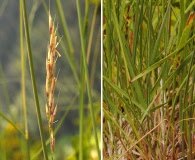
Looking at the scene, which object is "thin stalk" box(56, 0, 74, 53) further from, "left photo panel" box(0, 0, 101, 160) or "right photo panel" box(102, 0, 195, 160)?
"right photo panel" box(102, 0, 195, 160)

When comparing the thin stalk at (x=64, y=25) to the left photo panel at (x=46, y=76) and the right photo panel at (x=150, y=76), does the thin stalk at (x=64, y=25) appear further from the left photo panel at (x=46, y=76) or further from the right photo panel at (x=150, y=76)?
the right photo panel at (x=150, y=76)

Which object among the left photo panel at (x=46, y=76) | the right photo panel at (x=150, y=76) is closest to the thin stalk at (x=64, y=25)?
the left photo panel at (x=46, y=76)

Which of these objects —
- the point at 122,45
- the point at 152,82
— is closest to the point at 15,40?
the point at 122,45

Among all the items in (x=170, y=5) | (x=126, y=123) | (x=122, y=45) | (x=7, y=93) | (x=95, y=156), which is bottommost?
(x=95, y=156)

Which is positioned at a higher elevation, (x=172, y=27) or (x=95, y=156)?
(x=172, y=27)

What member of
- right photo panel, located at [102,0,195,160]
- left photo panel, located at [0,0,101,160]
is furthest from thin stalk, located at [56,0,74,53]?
right photo panel, located at [102,0,195,160]

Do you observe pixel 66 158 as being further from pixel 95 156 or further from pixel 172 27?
pixel 172 27
